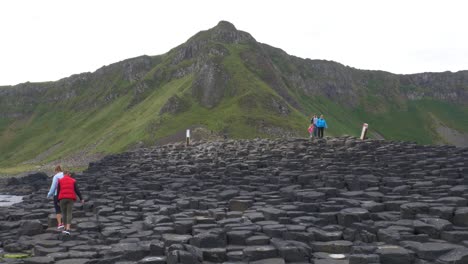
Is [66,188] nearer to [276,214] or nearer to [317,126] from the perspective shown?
[276,214]

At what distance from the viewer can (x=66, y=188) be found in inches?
710

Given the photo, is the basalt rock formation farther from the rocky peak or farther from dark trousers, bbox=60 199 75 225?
the rocky peak

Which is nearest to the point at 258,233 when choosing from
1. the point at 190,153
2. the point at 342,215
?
the point at 342,215

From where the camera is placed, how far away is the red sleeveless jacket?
18.0 meters

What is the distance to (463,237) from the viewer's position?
516 inches

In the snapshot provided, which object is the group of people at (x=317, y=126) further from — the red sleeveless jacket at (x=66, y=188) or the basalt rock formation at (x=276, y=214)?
the red sleeveless jacket at (x=66, y=188)

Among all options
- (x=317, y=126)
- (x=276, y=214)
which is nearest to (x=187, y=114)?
(x=317, y=126)

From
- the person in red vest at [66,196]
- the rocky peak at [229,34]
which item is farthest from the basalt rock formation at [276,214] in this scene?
the rocky peak at [229,34]

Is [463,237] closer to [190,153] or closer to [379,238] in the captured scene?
[379,238]

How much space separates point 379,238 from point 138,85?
392ft

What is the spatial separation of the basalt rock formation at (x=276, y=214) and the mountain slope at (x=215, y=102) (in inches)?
1672

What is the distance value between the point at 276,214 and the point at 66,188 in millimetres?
7806

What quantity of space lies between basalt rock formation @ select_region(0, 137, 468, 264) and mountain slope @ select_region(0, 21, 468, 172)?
42.5 meters

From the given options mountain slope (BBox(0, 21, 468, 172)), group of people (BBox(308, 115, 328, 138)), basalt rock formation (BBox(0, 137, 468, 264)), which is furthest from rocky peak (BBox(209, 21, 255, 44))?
basalt rock formation (BBox(0, 137, 468, 264))
